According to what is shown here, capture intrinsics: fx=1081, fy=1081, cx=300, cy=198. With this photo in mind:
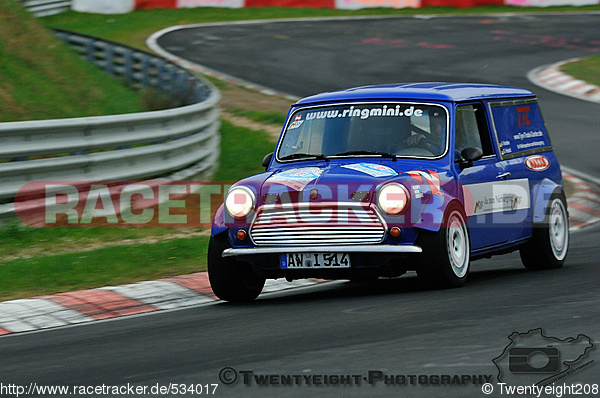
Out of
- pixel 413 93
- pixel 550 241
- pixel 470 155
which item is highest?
pixel 413 93

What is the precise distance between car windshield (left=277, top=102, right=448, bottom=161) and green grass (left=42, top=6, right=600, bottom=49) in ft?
61.8

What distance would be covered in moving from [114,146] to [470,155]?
5.17 metres

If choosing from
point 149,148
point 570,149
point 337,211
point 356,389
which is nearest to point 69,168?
point 149,148

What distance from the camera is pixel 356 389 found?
4.83 m

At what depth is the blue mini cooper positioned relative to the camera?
7766 mm

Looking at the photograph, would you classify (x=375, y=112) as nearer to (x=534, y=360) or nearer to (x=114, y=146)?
(x=534, y=360)

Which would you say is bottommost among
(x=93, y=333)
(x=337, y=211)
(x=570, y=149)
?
(x=570, y=149)

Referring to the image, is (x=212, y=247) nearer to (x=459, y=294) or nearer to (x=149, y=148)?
(x=459, y=294)

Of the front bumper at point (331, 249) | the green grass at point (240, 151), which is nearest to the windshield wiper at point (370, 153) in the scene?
the front bumper at point (331, 249)

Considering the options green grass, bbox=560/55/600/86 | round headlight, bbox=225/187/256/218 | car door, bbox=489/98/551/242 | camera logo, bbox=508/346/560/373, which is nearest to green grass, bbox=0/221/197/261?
round headlight, bbox=225/187/256/218

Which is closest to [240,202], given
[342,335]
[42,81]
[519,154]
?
[342,335]

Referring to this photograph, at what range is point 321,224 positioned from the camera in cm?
781

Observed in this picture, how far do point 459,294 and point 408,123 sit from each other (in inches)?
61.6

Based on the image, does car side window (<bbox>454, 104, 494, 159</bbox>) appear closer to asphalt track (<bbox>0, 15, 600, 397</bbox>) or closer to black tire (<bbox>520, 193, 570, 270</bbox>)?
black tire (<bbox>520, 193, 570, 270</bbox>)
